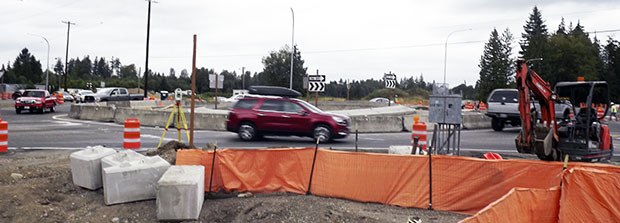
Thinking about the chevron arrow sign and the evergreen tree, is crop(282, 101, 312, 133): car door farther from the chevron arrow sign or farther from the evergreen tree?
the evergreen tree

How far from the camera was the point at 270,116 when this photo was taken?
60.8 feet

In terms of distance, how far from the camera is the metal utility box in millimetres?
12836

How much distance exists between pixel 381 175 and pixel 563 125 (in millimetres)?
6664

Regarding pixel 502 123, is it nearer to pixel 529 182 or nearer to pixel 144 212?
pixel 529 182

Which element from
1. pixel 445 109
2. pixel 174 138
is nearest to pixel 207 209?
pixel 445 109

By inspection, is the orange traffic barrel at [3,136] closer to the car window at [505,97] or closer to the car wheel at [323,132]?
the car wheel at [323,132]

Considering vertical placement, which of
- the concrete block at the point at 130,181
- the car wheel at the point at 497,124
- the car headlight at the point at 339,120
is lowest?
the concrete block at the point at 130,181

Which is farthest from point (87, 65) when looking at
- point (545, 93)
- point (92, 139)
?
point (545, 93)

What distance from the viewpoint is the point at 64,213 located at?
8773mm

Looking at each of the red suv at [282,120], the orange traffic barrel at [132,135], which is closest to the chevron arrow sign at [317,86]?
the red suv at [282,120]

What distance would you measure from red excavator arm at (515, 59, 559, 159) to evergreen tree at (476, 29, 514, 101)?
2641 inches

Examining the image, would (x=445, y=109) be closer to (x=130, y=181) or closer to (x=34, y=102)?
(x=130, y=181)

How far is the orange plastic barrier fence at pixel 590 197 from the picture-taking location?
668cm

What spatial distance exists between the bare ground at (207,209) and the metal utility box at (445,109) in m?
4.52
